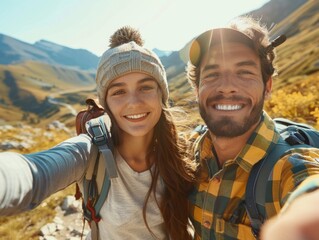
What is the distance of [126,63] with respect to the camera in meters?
2.71

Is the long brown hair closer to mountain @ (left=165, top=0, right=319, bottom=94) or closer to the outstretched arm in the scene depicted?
the outstretched arm

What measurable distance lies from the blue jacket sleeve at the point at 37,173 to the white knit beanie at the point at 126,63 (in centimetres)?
70

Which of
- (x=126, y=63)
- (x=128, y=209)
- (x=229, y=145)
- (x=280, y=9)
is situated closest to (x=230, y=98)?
(x=229, y=145)

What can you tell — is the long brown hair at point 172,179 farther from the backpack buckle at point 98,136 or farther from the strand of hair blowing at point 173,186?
the backpack buckle at point 98,136

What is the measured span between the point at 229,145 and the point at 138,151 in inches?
36.4

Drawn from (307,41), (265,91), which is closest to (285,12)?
(307,41)

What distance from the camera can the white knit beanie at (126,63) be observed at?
2.70 m

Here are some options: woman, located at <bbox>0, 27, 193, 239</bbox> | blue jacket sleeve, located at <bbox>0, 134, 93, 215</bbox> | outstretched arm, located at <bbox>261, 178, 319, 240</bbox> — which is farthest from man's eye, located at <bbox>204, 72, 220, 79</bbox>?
outstretched arm, located at <bbox>261, 178, 319, 240</bbox>

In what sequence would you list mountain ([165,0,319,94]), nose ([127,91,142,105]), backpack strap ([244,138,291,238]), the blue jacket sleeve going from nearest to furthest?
the blue jacket sleeve
backpack strap ([244,138,291,238])
nose ([127,91,142,105])
mountain ([165,0,319,94])

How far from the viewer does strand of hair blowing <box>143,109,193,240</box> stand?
2.61 metres

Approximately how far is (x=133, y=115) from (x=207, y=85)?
79cm

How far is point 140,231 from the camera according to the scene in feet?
8.33

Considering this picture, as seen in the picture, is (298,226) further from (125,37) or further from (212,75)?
(125,37)

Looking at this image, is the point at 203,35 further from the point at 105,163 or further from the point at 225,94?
the point at 105,163
